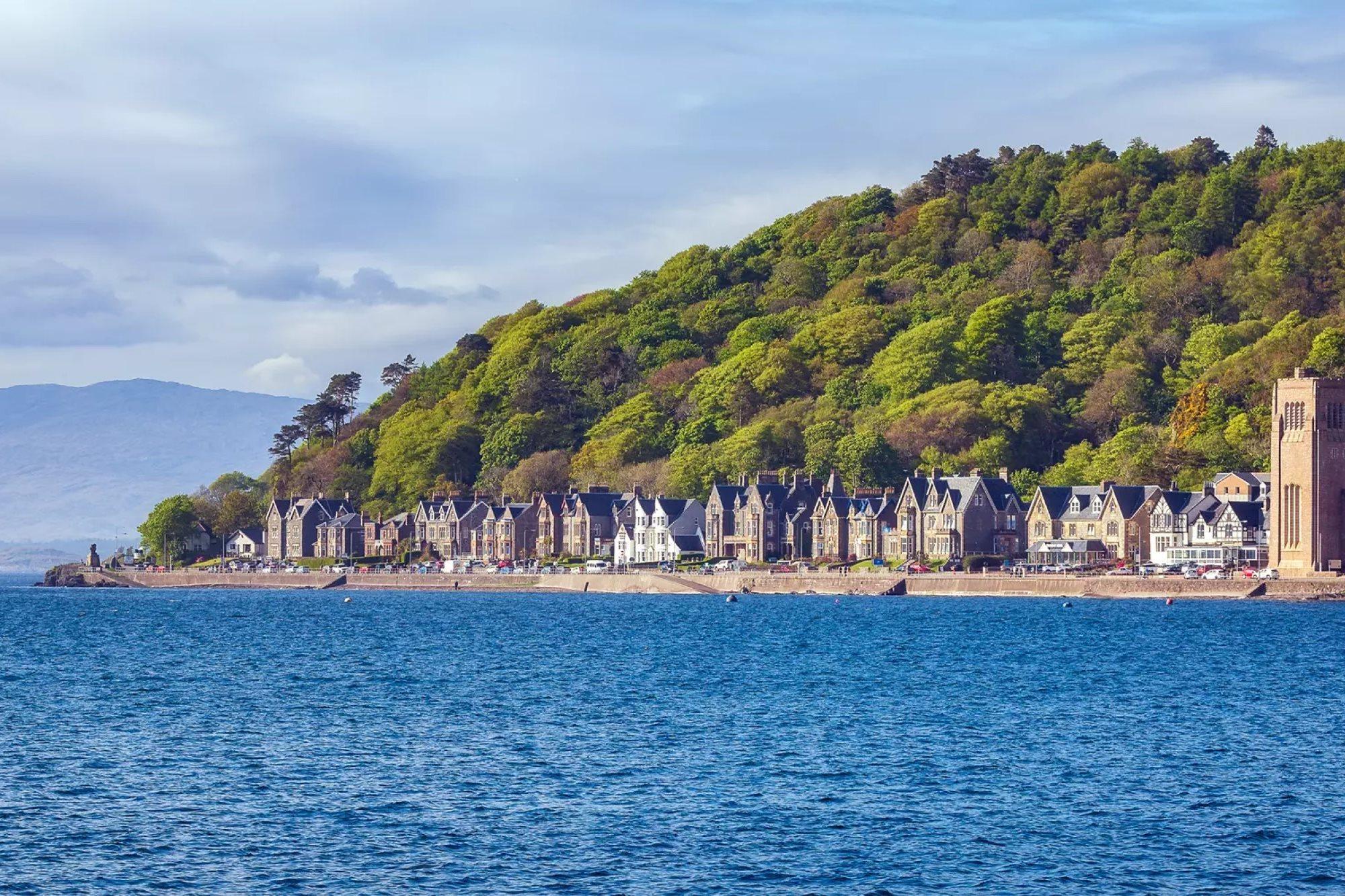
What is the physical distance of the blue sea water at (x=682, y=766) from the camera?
26672mm

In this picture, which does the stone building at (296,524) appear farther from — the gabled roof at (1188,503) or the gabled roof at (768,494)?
the gabled roof at (1188,503)

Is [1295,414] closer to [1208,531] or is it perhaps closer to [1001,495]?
[1208,531]

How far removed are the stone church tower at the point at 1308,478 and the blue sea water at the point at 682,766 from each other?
30.2 meters

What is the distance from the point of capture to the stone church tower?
3775 inches

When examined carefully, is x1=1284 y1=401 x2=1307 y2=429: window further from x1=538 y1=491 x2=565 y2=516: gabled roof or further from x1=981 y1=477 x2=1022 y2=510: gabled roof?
x1=538 y1=491 x2=565 y2=516: gabled roof

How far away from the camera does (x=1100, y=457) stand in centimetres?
12200

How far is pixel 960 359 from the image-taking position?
488 feet

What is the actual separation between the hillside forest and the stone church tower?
689 inches

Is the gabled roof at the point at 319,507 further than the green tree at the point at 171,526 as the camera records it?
Yes

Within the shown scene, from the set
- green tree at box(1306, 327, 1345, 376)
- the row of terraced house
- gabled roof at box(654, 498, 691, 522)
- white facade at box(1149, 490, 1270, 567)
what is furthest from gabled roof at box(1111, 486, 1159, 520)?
gabled roof at box(654, 498, 691, 522)

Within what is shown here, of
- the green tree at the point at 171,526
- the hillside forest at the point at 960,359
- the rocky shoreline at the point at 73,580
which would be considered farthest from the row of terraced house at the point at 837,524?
the rocky shoreline at the point at 73,580

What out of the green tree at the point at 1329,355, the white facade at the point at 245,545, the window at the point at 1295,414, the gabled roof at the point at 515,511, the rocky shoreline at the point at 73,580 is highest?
the green tree at the point at 1329,355

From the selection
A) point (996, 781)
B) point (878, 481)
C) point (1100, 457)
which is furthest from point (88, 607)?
point (996, 781)

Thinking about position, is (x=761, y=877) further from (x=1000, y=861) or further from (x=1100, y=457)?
(x=1100, y=457)
